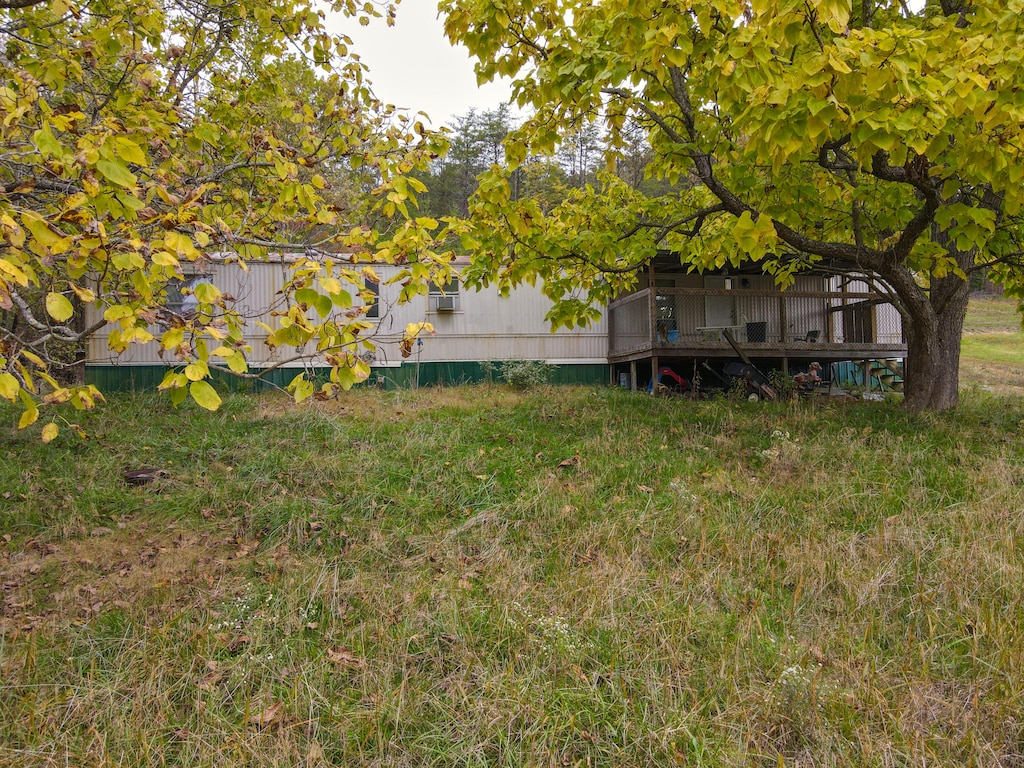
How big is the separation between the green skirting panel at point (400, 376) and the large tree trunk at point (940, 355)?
691 centimetres

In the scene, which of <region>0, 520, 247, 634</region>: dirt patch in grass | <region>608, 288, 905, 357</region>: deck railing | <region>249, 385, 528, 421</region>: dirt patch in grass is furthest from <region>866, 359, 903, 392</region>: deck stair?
<region>0, 520, 247, 634</region>: dirt patch in grass

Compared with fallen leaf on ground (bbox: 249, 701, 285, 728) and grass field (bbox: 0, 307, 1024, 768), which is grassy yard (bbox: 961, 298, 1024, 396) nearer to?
grass field (bbox: 0, 307, 1024, 768)

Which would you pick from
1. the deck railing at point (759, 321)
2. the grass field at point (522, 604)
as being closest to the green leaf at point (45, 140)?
the grass field at point (522, 604)

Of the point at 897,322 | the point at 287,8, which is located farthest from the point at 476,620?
the point at 897,322

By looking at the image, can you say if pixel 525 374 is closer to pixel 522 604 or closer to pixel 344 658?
pixel 522 604

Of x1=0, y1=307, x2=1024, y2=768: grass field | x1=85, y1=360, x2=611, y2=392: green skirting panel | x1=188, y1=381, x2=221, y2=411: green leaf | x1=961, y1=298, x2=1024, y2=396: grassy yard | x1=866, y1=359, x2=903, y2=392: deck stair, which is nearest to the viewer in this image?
x1=188, y1=381, x2=221, y2=411: green leaf

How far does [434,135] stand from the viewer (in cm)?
473

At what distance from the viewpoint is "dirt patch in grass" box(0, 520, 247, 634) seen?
153 inches

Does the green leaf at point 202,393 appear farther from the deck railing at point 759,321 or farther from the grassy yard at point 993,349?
the deck railing at point 759,321

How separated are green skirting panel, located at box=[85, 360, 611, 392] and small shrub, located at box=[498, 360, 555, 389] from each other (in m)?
0.52

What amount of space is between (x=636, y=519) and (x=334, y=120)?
15.1ft

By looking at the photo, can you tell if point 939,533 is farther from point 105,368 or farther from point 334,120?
point 105,368

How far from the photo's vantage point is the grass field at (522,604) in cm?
264

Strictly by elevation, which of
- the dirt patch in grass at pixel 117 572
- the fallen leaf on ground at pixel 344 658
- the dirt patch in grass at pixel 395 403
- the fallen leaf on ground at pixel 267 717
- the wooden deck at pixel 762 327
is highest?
the wooden deck at pixel 762 327
